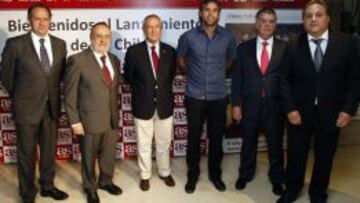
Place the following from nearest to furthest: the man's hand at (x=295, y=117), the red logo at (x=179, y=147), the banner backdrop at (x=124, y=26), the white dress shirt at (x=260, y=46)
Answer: the man's hand at (x=295, y=117), the white dress shirt at (x=260, y=46), the banner backdrop at (x=124, y=26), the red logo at (x=179, y=147)

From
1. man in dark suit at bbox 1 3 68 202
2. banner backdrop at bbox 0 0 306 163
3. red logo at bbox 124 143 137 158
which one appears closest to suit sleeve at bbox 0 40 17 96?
man in dark suit at bbox 1 3 68 202

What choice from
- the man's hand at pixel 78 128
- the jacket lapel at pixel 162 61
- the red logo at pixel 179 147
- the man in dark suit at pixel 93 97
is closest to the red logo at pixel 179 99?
the red logo at pixel 179 147

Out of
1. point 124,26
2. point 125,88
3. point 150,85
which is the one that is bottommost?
point 125,88

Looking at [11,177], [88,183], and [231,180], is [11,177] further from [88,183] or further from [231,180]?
[231,180]

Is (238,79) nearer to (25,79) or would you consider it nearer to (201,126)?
(201,126)

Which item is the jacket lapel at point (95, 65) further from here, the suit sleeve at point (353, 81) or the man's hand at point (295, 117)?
the suit sleeve at point (353, 81)

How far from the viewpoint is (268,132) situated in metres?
3.53

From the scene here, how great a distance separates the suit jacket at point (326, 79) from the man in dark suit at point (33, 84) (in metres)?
1.73

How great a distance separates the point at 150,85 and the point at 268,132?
1027mm

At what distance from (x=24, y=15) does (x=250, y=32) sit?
214 cm

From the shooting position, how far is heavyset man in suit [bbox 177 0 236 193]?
3434 millimetres

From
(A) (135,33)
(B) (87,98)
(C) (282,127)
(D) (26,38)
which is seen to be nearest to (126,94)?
(A) (135,33)

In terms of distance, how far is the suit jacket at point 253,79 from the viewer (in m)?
3.42

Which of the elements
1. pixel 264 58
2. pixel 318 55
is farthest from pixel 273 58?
pixel 318 55
